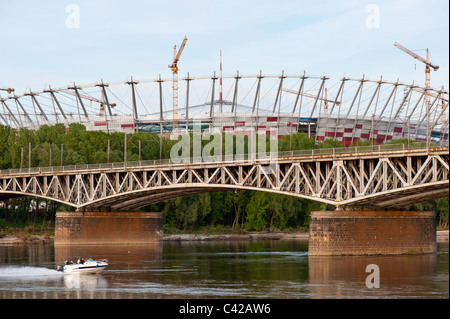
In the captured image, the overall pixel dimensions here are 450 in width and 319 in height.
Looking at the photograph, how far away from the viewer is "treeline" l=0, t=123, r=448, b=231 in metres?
132

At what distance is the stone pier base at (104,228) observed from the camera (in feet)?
358

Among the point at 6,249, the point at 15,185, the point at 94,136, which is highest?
the point at 94,136

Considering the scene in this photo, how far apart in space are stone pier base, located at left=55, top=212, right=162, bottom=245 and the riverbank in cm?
1048

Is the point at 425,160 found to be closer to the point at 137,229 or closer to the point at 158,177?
the point at 158,177

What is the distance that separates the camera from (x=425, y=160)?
7275 centimetres

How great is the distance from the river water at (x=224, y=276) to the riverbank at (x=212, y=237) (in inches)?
955

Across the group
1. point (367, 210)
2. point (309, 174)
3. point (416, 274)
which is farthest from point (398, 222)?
point (416, 274)

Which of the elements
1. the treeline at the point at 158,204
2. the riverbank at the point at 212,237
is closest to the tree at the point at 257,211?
the treeline at the point at 158,204

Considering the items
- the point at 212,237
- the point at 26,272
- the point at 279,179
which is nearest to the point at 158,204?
the point at 212,237

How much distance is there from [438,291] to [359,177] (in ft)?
78.0

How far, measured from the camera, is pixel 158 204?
133375 millimetres

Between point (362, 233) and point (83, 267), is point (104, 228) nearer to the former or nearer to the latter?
point (83, 267)

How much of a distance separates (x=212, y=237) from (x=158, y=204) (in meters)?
10.8

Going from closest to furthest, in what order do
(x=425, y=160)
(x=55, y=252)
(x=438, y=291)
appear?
(x=438, y=291), (x=425, y=160), (x=55, y=252)
